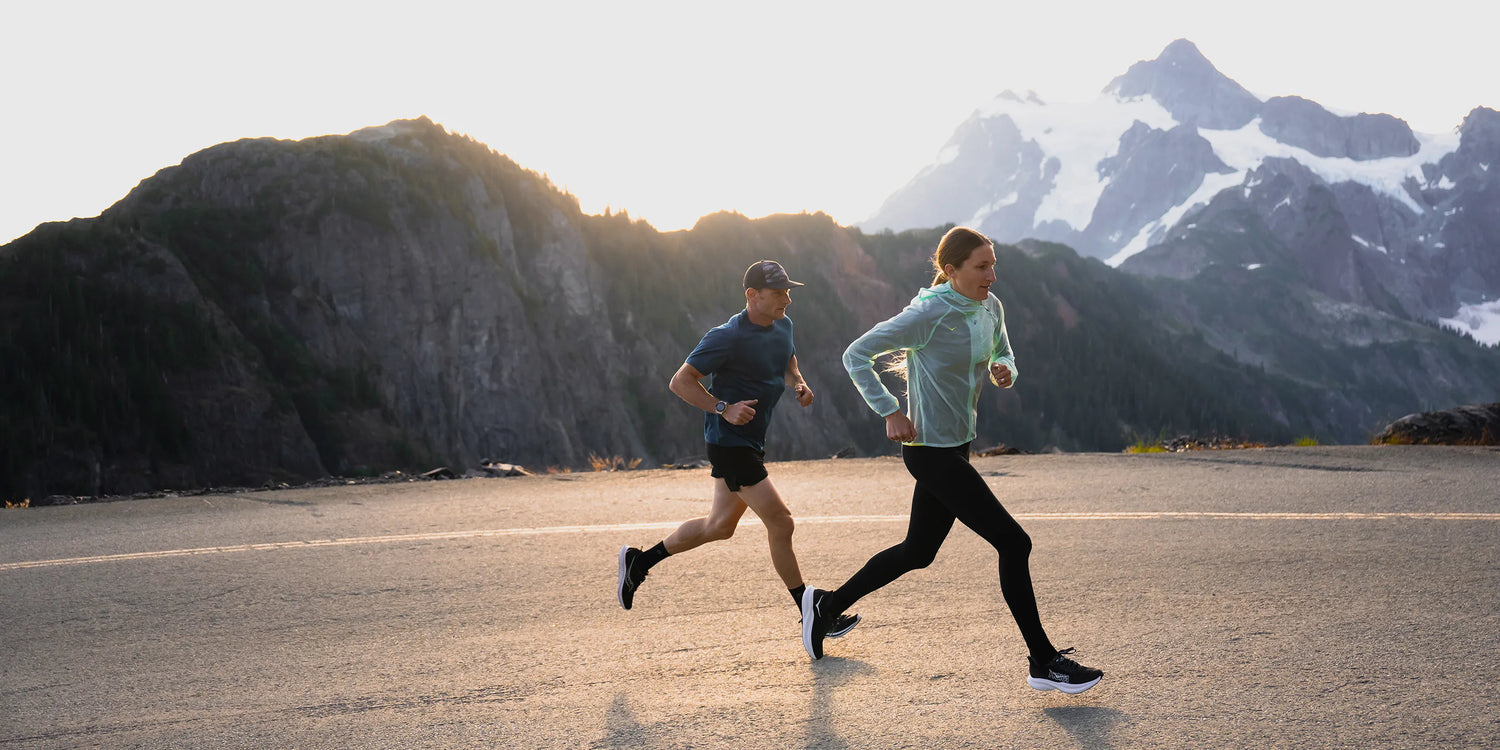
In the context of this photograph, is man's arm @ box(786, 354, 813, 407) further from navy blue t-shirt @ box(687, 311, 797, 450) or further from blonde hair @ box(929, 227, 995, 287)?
blonde hair @ box(929, 227, 995, 287)

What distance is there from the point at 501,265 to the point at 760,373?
1833 inches

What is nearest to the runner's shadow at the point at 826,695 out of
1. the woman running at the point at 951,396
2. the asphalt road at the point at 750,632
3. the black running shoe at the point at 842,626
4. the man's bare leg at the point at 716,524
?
the asphalt road at the point at 750,632

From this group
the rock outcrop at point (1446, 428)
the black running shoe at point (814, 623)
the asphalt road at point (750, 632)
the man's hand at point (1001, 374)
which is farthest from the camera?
the rock outcrop at point (1446, 428)

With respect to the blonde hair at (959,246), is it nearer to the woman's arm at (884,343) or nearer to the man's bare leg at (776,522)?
the woman's arm at (884,343)

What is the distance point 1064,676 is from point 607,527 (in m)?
5.63

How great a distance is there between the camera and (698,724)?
4031 mm

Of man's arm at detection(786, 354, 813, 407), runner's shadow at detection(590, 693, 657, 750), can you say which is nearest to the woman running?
man's arm at detection(786, 354, 813, 407)

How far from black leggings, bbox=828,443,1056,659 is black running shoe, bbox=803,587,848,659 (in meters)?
0.29

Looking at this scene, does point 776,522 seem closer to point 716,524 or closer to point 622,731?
point 716,524

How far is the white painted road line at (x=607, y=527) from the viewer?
27.1 feet

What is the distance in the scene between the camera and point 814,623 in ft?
16.1

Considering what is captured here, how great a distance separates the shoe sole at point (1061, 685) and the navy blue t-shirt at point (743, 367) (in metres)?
1.78

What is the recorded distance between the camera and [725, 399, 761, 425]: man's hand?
5.04m

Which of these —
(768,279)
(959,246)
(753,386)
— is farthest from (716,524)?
(959,246)
